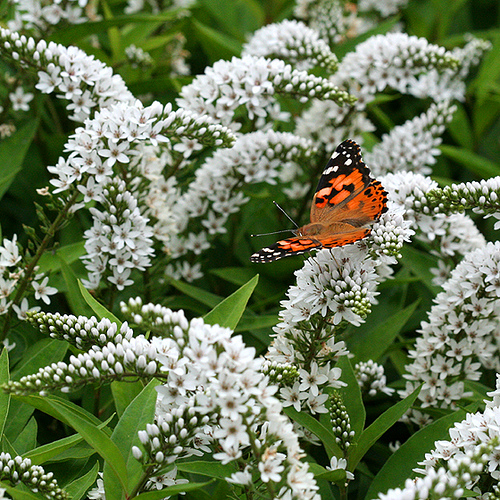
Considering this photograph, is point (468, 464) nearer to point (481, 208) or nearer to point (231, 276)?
point (481, 208)

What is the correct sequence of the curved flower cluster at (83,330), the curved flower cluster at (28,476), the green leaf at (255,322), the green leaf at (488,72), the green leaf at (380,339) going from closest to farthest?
the curved flower cluster at (28,476), the curved flower cluster at (83,330), the green leaf at (255,322), the green leaf at (380,339), the green leaf at (488,72)

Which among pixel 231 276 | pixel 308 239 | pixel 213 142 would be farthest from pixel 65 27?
pixel 308 239

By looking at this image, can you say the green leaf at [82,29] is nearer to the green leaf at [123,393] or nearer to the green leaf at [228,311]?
the green leaf at [228,311]

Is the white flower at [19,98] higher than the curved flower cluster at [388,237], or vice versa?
the white flower at [19,98]

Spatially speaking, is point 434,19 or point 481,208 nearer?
point 481,208

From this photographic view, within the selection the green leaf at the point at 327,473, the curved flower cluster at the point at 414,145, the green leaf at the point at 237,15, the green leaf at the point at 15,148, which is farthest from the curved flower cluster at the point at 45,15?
the green leaf at the point at 327,473

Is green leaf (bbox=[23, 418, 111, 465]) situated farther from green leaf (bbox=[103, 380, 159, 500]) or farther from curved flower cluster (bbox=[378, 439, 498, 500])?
curved flower cluster (bbox=[378, 439, 498, 500])
